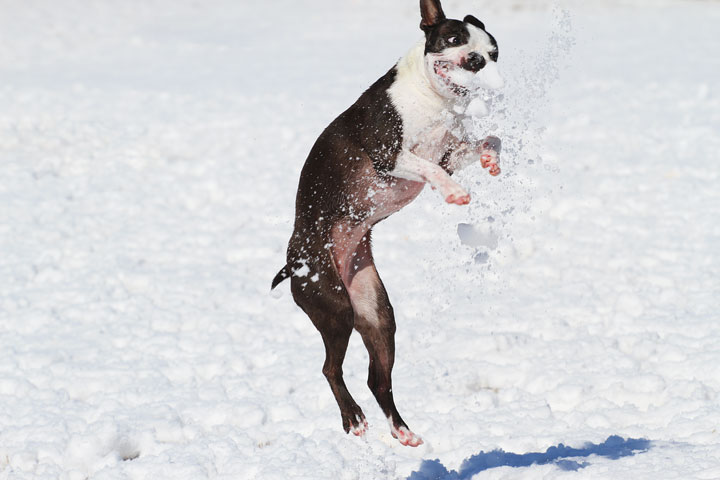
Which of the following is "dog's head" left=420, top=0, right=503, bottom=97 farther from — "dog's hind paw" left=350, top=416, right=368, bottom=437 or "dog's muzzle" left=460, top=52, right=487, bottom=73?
"dog's hind paw" left=350, top=416, right=368, bottom=437

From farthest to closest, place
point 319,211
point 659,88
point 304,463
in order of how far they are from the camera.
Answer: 1. point 659,88
2. point 304,463
3. point 319,211

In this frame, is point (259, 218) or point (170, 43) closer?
point (259, 218)

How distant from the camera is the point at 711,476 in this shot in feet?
12.5

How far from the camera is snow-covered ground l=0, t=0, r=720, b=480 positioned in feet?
15.3

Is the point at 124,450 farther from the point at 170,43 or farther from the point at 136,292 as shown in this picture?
the point at 170,43

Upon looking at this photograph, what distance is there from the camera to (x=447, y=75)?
3.13 m

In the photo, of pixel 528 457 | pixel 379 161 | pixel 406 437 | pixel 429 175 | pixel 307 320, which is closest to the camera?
pixel 429 175

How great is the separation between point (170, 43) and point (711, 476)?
14.4 m

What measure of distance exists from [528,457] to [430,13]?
254 cm

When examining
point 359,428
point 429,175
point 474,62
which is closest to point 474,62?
point 474,62

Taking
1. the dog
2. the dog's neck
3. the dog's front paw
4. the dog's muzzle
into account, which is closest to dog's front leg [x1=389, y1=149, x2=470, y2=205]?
the dog

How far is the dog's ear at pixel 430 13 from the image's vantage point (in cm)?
323

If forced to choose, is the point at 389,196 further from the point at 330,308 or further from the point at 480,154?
the point at 330,308

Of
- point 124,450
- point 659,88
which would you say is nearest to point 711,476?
point 124,450
